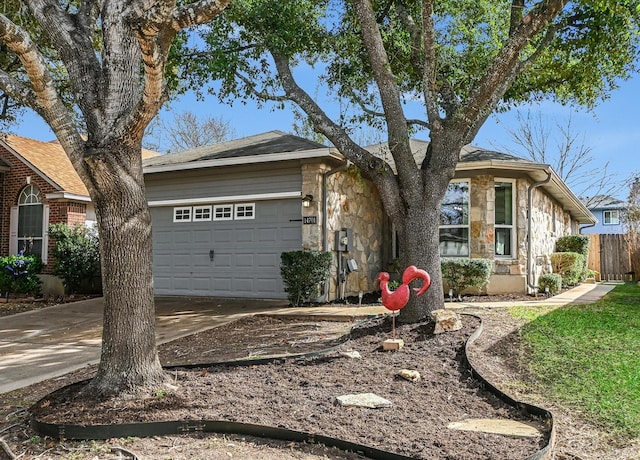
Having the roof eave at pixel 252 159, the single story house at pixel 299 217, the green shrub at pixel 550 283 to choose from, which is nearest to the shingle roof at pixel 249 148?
the single story house at pixel 299 217

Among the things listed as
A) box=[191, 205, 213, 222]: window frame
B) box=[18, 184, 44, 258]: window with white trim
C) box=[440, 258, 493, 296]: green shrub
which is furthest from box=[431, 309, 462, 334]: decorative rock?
box=[18, 184, 44, 258]: window with white trim

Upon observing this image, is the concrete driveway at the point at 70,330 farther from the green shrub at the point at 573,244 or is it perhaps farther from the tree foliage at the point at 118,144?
the green shrub at the point at 573,244

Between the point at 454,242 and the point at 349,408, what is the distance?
8.00 m

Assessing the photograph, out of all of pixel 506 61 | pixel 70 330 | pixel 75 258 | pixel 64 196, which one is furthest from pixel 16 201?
pixel 506 61

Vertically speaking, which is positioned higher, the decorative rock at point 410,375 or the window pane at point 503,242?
the window pane at point 503,242

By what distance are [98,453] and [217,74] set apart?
6801 millimetres

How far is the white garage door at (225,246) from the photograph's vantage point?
10.6 meters

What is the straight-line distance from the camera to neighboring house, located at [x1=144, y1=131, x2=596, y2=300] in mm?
10359

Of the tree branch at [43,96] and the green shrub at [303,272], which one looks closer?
the tree branch at [43,96]

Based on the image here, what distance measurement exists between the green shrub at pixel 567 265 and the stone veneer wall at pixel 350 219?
211 inches

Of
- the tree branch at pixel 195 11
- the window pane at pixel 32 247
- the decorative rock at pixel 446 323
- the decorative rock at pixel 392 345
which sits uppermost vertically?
the tree branch at pixel 195 11

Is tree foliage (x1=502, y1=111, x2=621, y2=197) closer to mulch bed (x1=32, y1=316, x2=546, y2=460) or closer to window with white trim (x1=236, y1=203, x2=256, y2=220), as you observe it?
window with white trim (x1=236, y1=203, x2=256, y2=220)

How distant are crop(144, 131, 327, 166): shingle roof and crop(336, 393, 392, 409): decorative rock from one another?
666cm

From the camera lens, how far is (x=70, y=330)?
7984mm
